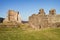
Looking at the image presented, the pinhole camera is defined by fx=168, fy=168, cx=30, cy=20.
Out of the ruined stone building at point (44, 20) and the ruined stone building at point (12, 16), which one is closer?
the ruined stone building at point (44, 20)

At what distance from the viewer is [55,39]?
27.1 meters

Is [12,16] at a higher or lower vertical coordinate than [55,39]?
higher

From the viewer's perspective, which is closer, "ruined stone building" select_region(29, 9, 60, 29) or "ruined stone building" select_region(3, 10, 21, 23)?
"ruined stone building" select_region(29, 9, 60, 29)

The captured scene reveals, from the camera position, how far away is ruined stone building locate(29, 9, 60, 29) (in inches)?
1996

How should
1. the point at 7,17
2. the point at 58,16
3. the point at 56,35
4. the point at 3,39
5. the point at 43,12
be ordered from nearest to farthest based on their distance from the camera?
the point at 3,39
the point at 56,35
the point at 58,16
the point at 43,12
the point at 7,17

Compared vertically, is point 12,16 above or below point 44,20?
above

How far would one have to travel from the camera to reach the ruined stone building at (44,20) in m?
50.7

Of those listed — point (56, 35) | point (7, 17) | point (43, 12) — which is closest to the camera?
point (56, 35)

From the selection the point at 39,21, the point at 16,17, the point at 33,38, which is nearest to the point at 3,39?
the point at 33,38

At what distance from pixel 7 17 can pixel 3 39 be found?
36.4m

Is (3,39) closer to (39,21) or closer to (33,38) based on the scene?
(33,38)

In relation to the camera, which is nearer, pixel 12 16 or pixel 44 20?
pixel 44 20

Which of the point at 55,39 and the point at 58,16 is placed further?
the point at 58,16

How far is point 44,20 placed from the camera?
171 ft
